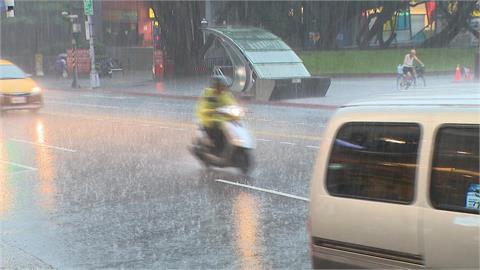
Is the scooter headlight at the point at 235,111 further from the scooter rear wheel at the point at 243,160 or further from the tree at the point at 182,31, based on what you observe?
the tree at the point at 182,31

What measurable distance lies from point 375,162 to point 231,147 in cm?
621

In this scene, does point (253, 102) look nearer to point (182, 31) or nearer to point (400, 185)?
point (182, 31)

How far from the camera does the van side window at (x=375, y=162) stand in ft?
11.6

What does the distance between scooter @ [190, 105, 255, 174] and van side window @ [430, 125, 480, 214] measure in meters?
6.38

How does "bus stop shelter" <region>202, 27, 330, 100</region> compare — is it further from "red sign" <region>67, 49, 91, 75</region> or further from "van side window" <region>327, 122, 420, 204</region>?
"red sign" <region>67, 49, 91, 75</region>

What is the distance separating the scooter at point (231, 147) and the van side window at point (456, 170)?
638 cm

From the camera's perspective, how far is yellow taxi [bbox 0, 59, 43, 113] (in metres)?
18.7

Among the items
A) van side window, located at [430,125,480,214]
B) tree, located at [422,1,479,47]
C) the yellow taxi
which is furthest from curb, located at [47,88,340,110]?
tree, located at [422,1,479,47]

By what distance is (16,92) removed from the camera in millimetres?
18906

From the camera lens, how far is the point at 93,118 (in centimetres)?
1830

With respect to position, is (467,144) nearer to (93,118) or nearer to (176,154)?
(176,154)

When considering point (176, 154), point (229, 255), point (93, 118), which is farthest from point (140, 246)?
point (93, 118)

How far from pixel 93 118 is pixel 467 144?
52.5 feet

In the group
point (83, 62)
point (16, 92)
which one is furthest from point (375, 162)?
point (83, 62)
